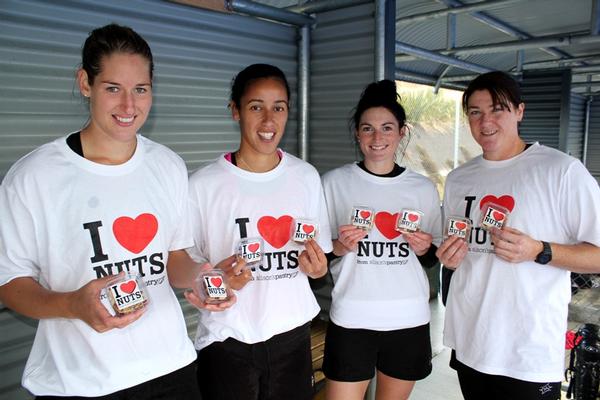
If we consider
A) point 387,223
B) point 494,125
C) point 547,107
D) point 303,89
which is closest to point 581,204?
point 494,125

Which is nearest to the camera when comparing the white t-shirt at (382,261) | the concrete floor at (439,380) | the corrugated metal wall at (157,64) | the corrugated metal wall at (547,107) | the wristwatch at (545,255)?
the wristwatch at (545,255)

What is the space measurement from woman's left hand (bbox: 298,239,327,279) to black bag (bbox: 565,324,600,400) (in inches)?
104

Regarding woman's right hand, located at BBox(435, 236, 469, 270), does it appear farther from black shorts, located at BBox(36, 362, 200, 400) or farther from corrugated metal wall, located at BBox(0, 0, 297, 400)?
corrugated metal wall, located at BBox(0, 0, 297, 400)

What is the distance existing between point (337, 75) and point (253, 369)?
263 cm

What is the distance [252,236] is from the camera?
2043mm

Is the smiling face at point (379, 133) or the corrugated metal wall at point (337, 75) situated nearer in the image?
the smiling face at point (379, 133)

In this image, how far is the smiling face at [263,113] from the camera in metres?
2.08

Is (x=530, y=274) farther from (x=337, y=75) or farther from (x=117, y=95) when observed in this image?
(x=337, y=75)

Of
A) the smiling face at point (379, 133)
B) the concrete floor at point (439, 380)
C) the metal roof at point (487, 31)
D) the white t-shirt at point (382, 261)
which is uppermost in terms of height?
the metal roof at point (487, 31)

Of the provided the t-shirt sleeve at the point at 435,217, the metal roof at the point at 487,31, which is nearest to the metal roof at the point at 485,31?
the metal roof at the point at 487,31

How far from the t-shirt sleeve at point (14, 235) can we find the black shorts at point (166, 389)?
18.4 inches

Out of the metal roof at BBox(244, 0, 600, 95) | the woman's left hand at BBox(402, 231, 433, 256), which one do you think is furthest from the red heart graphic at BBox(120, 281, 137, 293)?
the metal roof at BBox(244, 0, 600, 95)

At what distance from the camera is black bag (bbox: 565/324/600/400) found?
11.3ft

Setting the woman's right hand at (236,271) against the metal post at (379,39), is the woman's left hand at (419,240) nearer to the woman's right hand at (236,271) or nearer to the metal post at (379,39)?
the woman's right hand at (236,271)
